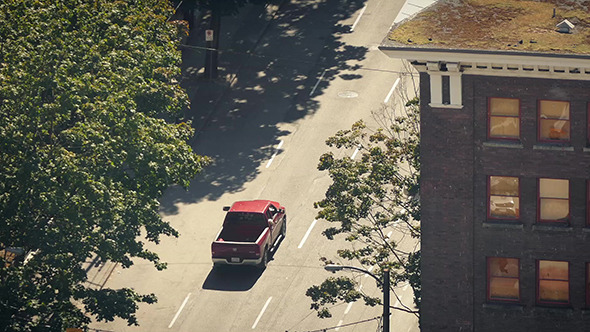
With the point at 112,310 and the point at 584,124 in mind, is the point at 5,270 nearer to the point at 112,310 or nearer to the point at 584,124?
the point at 112,310

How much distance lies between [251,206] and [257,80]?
639 inches

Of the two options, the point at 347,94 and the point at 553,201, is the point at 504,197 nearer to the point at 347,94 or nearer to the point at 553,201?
the point at 553,201

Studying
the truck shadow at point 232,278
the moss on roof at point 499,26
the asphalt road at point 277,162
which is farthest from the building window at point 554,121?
the truck shadow at point 232,278

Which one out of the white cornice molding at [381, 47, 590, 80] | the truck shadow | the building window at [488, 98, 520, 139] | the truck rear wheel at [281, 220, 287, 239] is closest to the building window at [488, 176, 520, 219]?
the building window at [488, 98, 520, 139]

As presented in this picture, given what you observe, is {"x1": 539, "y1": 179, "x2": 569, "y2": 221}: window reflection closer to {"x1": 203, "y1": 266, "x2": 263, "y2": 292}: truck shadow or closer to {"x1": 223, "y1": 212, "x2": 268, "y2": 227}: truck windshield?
{"x1": 223, "y1": 212, "x2": 268, "y2": 227}: truck windshield

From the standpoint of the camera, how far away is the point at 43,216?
46719mm

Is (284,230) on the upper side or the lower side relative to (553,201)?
lower

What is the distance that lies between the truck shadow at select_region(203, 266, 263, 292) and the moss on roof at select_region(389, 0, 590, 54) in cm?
1663

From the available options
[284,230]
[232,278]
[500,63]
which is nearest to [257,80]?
[284,230]

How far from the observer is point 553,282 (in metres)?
45.5

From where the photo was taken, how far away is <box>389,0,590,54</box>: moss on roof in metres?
43.0

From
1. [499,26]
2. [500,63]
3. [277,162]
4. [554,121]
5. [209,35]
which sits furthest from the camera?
[209,35]

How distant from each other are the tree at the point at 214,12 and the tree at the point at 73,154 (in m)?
18.0

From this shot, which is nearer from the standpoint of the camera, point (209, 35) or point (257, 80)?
point (209, 35)
